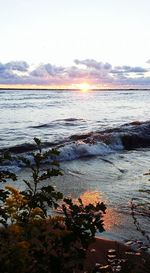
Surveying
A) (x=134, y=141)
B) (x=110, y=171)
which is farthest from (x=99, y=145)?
(x=110, y=171)

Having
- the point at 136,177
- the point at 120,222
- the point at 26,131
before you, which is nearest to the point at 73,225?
the point at 120,222

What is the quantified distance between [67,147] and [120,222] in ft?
25.5

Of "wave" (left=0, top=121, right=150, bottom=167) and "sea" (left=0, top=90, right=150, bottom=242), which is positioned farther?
"wave" (left=0, top=121, right=150, bottom=167)

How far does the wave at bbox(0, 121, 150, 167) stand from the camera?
13.9 m

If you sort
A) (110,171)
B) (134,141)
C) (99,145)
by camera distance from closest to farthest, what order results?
(110,171)
(99,145)
(134,141)

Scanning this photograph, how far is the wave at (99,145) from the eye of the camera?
13891 mm

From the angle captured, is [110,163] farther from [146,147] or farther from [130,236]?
[130,236]

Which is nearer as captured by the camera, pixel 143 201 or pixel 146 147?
pixel 143 201

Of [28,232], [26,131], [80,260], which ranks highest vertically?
[28,232]

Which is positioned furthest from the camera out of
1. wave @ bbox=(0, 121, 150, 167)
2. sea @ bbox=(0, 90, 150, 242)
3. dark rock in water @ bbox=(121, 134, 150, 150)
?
dark rock in water @ bbox=(121, 134, 150, 150)

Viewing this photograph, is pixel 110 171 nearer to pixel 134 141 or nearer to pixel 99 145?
pixel 99 145

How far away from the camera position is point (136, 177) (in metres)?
9.94

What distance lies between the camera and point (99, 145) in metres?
15.1

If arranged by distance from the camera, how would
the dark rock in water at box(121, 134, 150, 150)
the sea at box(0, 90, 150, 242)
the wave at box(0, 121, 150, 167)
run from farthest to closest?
1. the dark rock in water at box(121, 134, 150, 150)
2. the wave at box(0, 121, 150, 167)
3. the sea at box(0, 90, 150, 242)
